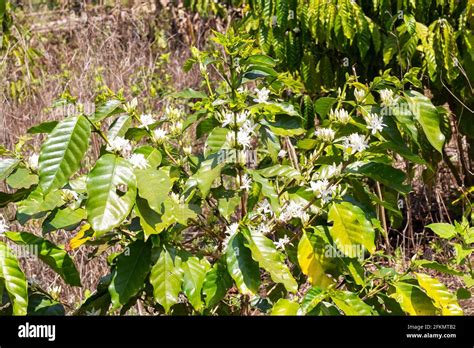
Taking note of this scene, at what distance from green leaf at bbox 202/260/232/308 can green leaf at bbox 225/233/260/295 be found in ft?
0.19

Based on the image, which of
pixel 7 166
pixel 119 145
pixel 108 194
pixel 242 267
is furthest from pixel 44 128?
pixel 242 267

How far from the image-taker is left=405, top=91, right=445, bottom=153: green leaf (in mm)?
1670

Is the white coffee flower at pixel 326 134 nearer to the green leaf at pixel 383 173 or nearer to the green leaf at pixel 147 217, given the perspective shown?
the green leaf at pixel 383 173

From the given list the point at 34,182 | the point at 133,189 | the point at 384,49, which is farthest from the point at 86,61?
the point at 133,189

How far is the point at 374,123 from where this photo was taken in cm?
167

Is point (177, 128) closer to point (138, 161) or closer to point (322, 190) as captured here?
point (138, 161)

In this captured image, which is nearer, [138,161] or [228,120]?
[138,161]

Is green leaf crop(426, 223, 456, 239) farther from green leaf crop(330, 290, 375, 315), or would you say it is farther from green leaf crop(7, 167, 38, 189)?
green leaf crop(7, 167, 38, 189)

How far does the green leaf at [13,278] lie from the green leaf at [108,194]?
266mm

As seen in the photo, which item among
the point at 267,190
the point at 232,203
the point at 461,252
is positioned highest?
the point at 267,190

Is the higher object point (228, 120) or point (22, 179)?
point (228, 120)

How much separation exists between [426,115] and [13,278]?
42.3 inches

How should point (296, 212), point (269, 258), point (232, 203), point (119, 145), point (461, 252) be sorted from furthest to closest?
1. point (461, 252)
2. point (232, 203)
3. point (296, 212)
4. point (269, 258)
5. point (119, 145)
